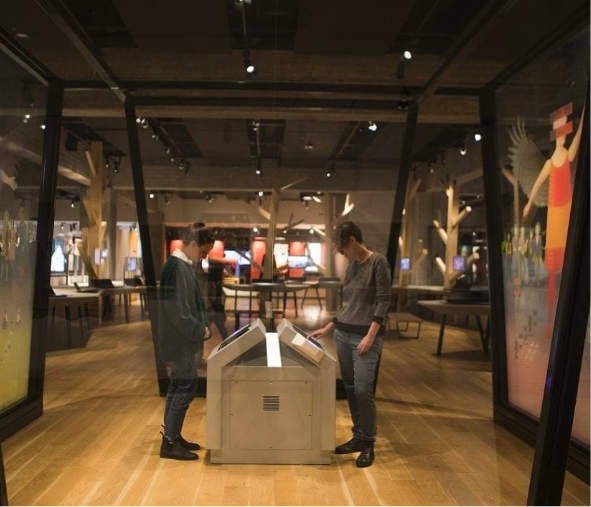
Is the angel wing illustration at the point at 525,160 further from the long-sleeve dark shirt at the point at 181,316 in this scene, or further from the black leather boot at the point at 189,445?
the black leather boot at the point at 189,445

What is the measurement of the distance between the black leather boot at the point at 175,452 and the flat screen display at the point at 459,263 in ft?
18.7

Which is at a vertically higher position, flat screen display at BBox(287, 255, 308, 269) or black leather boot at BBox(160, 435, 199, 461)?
flat screen display at BBox(287, 255, 308, 269)

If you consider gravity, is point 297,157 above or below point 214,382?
above

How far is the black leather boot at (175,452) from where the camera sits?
11.6 ft

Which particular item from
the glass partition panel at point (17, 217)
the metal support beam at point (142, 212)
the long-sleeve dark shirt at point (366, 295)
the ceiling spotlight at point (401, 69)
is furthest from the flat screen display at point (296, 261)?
the glass partition panel at point (17, 217)

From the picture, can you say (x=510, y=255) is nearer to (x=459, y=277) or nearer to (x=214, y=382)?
(x=214, y=382)

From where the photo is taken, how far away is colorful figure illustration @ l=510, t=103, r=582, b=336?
3.50 metres

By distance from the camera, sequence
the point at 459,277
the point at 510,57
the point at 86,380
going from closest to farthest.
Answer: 1. the point at 510,57
2. the point at 86,380
3. the point at 459,277

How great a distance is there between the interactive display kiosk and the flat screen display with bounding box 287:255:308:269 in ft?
6.05

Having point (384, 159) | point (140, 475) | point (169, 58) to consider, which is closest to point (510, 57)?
point (384, 159)

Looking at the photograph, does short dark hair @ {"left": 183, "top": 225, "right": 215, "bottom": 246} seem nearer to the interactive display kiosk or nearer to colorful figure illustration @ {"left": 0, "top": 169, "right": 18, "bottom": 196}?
the interactive display kiosk

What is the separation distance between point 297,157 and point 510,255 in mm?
2063

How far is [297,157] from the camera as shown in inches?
206

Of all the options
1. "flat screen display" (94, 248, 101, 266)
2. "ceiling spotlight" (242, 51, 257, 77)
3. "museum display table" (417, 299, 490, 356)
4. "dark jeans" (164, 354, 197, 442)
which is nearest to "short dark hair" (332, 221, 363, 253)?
"dark jeans" (164, 354, 197, 442)
